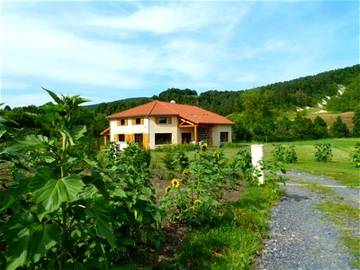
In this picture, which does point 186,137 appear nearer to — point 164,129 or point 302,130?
point 164,129

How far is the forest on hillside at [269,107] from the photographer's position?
9.04 feet

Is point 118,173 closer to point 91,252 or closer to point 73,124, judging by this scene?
point 91,252

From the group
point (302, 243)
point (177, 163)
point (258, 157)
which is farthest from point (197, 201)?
point (177, 163)

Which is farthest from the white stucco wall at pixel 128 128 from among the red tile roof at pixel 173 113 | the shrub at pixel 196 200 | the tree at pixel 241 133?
the shrub at pixel 196 200

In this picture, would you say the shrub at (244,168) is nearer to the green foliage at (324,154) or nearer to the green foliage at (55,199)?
the green foliage at (55,199)

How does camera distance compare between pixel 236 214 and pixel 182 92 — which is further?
pixel 182 92

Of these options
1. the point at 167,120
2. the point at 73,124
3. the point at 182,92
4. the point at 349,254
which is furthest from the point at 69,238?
the point at 182,92

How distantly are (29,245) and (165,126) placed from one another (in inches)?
1575

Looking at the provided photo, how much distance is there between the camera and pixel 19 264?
212cm

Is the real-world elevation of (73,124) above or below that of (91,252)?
above

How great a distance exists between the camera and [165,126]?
42125mm

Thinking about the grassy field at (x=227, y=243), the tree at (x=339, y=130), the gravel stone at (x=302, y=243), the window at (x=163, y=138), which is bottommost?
the gravel stone at (x=302, y=243)

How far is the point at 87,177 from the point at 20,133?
0.60m

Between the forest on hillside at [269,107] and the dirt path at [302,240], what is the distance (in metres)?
2.46
